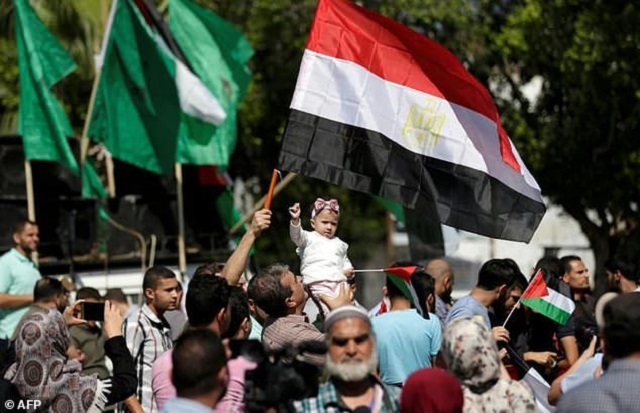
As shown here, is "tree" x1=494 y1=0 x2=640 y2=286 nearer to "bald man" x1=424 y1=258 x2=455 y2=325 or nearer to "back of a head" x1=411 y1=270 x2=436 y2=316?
"bald man" x1=424 y1=258 x2=455 y2=325

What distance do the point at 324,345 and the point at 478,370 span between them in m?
0.72

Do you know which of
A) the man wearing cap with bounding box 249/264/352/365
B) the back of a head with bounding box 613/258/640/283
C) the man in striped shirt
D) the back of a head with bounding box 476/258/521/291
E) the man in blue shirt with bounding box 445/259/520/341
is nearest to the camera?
the man wearing cap with bounding box 249/264/352/365

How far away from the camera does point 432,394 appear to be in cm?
591

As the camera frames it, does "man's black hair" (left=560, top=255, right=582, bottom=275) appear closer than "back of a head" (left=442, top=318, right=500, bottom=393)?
No

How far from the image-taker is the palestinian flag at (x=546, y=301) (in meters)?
9.14

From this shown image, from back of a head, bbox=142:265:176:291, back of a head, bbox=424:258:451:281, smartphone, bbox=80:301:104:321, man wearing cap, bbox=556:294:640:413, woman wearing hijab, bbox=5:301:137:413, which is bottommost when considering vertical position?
woman wearing hijab, bbox=5:301:137:413

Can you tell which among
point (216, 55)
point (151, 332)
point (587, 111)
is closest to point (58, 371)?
point (151, 332)

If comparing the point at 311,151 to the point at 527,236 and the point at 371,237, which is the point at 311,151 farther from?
the point at 371,237

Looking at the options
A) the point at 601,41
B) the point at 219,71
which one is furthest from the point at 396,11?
the point at 219,71

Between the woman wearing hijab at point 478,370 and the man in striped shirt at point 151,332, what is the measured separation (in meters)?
2.39

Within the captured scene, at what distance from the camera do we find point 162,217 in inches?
728

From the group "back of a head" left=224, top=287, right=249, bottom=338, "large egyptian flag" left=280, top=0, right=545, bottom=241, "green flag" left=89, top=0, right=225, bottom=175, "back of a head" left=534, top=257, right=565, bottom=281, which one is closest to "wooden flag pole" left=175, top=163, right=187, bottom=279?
"green flag" left=89, top=0, right=225, bottom=175

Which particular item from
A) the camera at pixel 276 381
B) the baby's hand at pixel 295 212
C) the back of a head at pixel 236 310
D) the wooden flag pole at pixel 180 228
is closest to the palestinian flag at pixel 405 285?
the baby's hand at pixel 295 212

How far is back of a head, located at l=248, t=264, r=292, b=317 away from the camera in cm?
811
